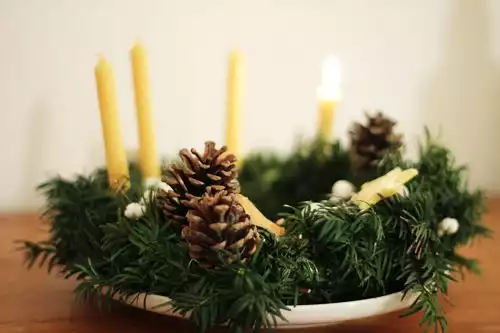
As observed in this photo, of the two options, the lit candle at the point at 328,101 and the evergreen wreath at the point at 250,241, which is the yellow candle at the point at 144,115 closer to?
the evergreen wreath at the point at 250,241

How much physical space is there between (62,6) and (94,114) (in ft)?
0.49

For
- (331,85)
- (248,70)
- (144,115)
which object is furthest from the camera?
(248,70)

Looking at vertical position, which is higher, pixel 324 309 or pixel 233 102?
pixel 233 102

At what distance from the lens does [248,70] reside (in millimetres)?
1037

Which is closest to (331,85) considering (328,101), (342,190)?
(328,101)

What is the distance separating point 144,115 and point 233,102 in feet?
0.38

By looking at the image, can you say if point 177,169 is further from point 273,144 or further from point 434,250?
point 273,144

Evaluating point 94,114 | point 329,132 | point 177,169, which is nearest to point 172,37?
point 94,114

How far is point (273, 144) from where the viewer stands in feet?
3.47

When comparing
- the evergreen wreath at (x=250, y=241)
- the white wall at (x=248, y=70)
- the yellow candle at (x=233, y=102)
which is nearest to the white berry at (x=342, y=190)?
the evergreen wreath at (x=250, y=241)

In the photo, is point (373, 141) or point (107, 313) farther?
point (373, 141)

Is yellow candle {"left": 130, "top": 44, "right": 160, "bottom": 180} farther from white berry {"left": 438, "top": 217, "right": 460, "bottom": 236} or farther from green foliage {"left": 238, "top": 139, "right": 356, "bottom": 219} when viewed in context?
white berry {"left": 438, "top": 217, "right": 460, "bottom": 236}

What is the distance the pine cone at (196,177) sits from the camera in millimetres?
539

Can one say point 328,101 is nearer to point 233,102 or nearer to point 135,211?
point 233,102
